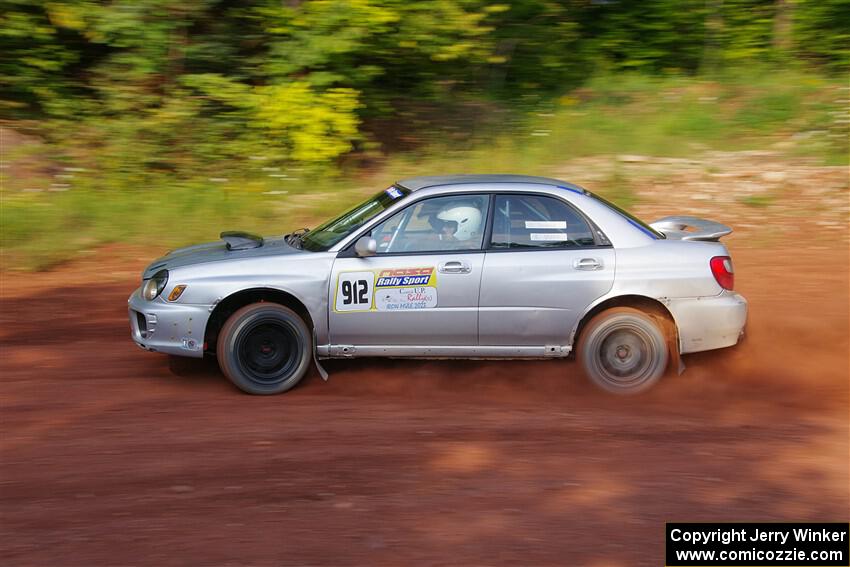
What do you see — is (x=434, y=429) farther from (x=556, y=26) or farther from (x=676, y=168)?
(x=556, y=26)

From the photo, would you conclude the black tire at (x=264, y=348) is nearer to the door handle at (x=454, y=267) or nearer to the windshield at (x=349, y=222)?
the windshield at (x=349, y=222)

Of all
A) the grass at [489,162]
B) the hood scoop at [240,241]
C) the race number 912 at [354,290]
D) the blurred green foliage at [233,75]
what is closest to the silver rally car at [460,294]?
the race number 912 at [354,290]

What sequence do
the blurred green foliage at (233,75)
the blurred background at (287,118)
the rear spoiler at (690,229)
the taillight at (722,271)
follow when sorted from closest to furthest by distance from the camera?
the taillight at (722,271) → the rear spoiler at (690,229) → the blurred background at (287,118) → the blurred green foliage at (233,75)

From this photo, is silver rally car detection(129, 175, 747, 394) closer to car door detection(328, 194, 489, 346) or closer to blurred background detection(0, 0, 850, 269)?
car door detection(328, 194, 489, 346)

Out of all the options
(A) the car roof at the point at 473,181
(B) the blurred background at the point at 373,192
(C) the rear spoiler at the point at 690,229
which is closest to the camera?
(B) the blurred background at the point at 373,192

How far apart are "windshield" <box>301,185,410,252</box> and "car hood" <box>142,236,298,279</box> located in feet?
0.59

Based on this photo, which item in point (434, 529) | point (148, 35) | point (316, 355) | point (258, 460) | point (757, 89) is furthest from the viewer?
point (757, 89)

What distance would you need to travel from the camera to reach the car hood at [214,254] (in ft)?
23.0

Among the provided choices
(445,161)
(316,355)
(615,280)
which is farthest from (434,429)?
(445,161)

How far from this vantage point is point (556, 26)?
1755cm

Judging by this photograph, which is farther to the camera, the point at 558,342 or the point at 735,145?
the point at 735,145

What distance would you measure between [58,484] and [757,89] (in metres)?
14.7

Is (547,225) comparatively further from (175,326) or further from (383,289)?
(175,326)

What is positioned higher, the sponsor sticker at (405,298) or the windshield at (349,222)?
the windshield at (349,222)
